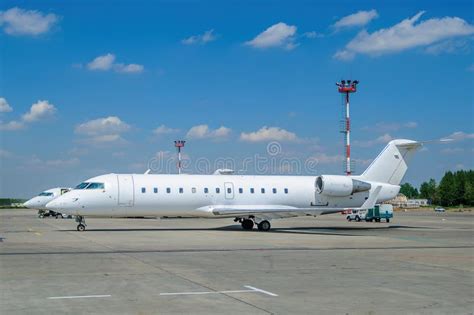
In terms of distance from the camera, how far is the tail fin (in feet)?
116

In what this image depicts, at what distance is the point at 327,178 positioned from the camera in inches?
1320

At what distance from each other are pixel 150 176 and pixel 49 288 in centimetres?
2051

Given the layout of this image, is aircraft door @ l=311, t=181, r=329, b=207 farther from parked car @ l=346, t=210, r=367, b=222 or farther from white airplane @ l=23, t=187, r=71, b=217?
white airplane @ l=23, t=187, r=71, b=217

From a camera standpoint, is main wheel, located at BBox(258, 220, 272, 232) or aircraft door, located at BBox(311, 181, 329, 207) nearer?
main wheel, located at BBox(258, 220, 272, 232)

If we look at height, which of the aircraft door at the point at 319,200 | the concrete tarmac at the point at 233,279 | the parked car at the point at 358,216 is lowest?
the concrete tarmac at the point at 233,279

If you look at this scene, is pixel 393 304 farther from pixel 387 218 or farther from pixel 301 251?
pixel 387 218

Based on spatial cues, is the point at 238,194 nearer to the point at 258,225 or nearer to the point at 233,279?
the point at 258,225

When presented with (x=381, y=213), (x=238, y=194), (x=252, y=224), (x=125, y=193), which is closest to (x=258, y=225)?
(x=252, y=224)

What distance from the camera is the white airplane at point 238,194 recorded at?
29719 mm

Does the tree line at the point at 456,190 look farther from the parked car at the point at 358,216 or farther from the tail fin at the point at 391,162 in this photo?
the tail fin at the point at 391,162

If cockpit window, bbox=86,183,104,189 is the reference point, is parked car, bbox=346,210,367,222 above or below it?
below

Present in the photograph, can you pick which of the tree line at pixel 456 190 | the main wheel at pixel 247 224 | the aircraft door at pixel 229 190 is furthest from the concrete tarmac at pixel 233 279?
the tree line at pixel 456 190

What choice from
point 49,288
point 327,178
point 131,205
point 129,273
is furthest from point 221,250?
point 327,178

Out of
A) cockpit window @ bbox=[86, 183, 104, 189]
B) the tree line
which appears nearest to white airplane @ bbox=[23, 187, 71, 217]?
cockpit window @ bbox=[86, 183, 104, 189]
